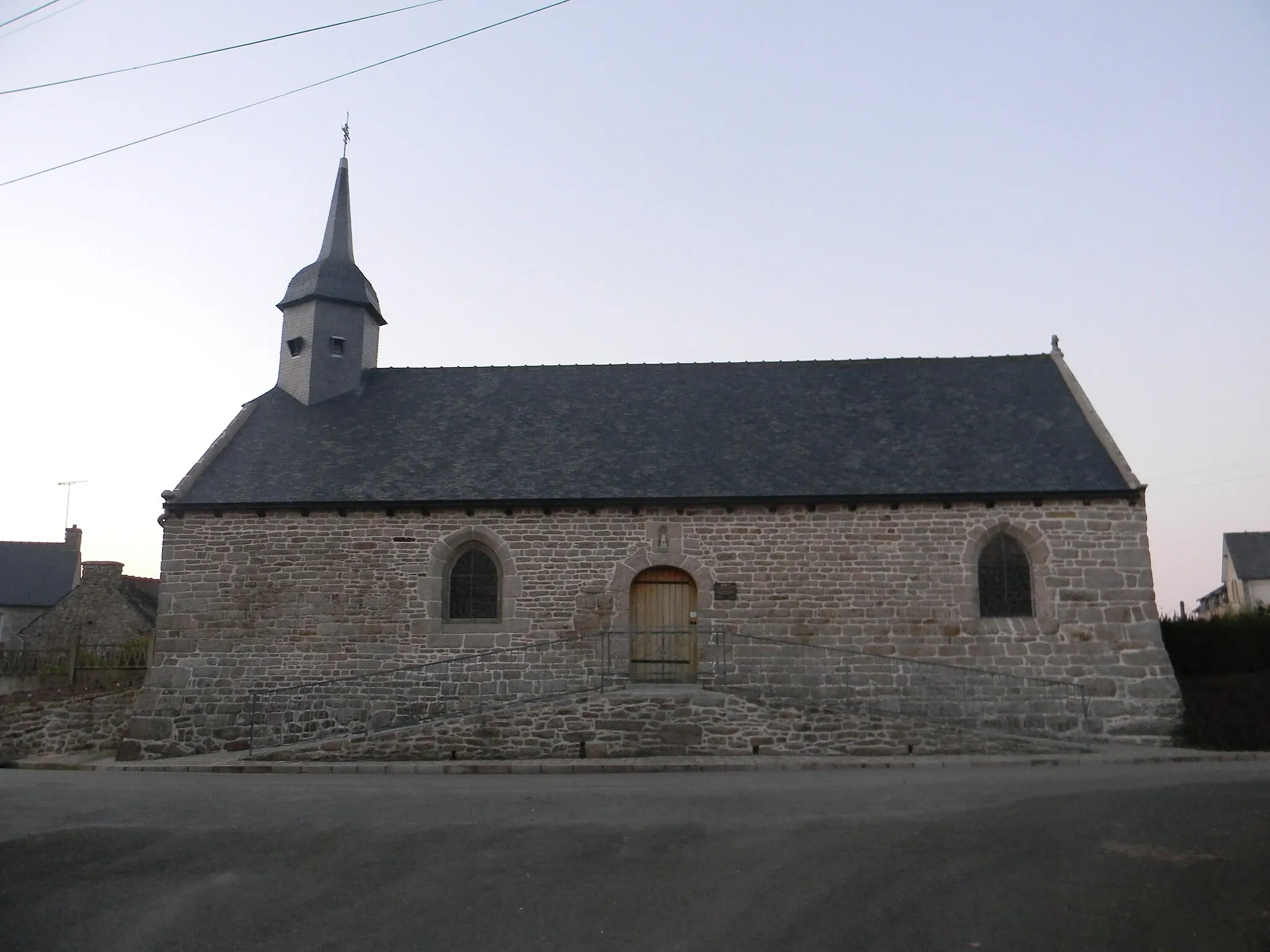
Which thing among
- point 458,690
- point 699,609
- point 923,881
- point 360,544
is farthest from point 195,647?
point 923,881

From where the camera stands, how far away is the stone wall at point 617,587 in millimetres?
15742

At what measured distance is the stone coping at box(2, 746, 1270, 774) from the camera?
13.3 meters

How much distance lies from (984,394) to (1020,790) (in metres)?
10.4

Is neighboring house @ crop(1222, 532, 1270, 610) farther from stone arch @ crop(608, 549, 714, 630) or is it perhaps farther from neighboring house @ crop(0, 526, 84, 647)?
neighboring house @ crop(0, 526, 84, 647)

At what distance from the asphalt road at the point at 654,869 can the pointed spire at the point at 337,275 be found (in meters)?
12.3

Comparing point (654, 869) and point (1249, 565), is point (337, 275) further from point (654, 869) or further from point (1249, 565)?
point (1249, 565)

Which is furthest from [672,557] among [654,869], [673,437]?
[654,869]

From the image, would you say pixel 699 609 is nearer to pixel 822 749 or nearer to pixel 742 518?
pixel 742 518

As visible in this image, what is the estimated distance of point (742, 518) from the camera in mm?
16406

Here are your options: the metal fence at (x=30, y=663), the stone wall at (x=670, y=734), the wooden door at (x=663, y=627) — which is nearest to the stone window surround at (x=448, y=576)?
the wooden door at (x=663, y=627)

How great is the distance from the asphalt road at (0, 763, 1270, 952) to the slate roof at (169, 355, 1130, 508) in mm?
6703

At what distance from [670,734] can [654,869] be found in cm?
699

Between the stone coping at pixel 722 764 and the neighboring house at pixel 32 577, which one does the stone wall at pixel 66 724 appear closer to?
the stone coping at pixel 722 764

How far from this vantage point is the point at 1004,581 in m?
16.1
